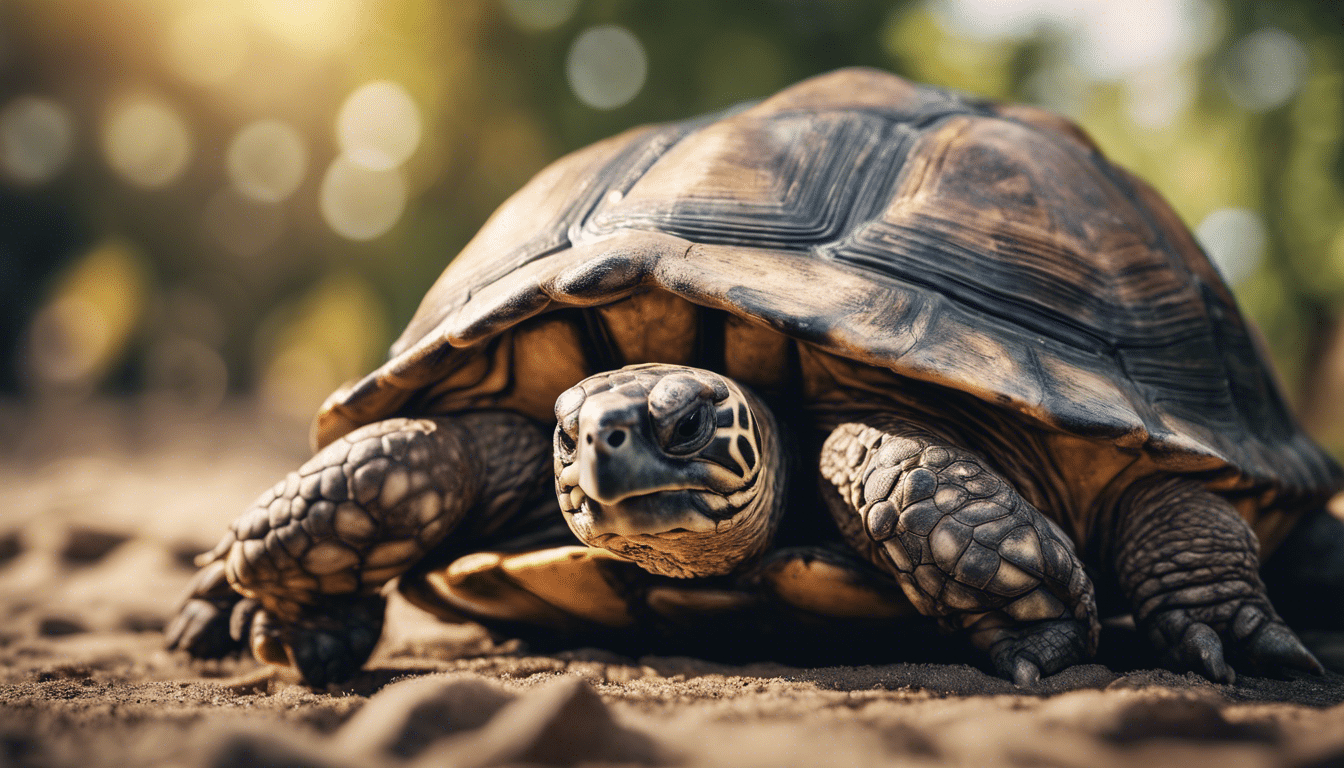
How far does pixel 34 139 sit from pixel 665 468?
18.6m

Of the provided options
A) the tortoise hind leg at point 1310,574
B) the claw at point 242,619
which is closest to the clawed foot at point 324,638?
the claw at point 242,619

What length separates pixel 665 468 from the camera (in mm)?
1631

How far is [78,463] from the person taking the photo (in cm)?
643

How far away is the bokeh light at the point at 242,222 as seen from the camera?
Answer: 51.3 ft

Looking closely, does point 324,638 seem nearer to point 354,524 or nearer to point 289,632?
point 289,632

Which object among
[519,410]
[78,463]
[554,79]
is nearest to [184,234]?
[554,79]

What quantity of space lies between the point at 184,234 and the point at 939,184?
1743 centimetres

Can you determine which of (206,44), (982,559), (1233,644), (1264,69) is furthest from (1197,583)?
(206,44)

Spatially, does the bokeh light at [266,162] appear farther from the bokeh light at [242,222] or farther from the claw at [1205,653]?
the claw at [1205,653]

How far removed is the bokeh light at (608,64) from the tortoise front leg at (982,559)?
11.6 metres

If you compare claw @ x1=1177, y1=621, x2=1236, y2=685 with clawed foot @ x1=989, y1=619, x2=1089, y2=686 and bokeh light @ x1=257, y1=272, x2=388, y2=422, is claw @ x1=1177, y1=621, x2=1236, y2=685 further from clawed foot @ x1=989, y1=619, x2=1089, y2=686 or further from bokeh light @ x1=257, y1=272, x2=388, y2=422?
bokeh light @ x1=257, y1=272, x2=388, y2=422

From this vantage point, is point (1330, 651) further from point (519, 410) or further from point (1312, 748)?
point (519, 410)

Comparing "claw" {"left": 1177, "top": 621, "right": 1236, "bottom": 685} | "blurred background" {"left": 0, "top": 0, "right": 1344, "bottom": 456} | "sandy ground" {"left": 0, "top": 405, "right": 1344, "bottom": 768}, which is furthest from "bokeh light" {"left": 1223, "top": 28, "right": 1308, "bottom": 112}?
"claw" {"left": 1177, "top": 621, "right": 1236, "bottom": 685}

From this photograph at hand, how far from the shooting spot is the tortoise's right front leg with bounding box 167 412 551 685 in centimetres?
201
